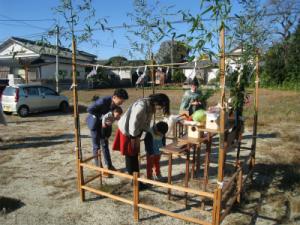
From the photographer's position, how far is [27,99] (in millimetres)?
13008

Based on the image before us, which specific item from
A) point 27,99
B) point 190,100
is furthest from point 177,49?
point 27,99

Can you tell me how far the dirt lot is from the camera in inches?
160

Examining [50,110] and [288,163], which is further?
[50,110]

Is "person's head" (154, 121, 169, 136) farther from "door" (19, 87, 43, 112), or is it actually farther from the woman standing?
"door" (19, 87, 43, 112)

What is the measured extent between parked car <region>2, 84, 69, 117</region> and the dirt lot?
4021 mm

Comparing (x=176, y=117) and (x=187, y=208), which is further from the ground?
(x=176, y=117)

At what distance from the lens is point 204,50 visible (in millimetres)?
2850

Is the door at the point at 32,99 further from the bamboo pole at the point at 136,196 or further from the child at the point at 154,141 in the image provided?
the bamboo pole at the point at 136,196

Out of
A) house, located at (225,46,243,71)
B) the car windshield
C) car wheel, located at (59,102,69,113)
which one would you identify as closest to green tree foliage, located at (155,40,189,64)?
house, located at (225,46,243,71)

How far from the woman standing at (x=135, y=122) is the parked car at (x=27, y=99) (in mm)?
9696

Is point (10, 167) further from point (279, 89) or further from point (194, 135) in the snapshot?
point (279, 89)

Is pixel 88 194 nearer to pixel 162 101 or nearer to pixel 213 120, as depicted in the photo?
pixel 162 101

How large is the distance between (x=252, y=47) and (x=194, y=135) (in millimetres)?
1519

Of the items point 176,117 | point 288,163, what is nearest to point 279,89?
point 288,163
